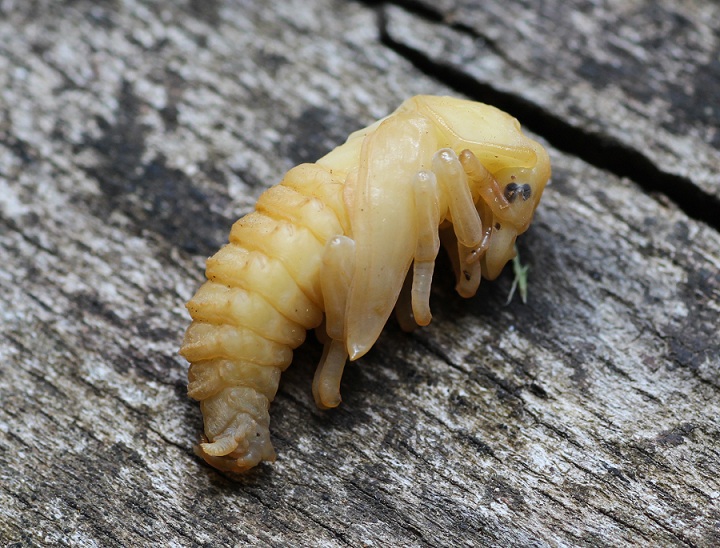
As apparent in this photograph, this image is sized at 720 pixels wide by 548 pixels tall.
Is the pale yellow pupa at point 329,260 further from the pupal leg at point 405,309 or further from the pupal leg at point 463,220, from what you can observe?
the pupal leg at point 405,309

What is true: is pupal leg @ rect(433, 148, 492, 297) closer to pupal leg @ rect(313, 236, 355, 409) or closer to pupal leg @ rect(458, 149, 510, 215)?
pupal leg @ rect(458, 149, 510, 215)

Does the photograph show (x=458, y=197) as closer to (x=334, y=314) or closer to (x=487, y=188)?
(x=487, y=188)

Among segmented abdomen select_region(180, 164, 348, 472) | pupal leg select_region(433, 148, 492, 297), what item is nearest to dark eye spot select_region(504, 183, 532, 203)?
pupal leg select_region(433, 148, 492, 297)

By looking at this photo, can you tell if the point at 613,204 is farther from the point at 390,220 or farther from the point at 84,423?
the point at 84,423

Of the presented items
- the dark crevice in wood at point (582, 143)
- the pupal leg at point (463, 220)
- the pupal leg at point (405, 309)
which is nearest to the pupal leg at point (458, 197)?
the pupal leg at point (463, 220)

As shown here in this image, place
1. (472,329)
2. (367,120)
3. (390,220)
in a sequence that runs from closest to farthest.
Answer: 1. (390,220)
2. (472,329)
3. (367,120)

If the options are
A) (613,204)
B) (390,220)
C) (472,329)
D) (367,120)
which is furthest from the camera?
(367,120)

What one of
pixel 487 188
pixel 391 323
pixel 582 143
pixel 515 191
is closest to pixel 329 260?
pixel 391 323

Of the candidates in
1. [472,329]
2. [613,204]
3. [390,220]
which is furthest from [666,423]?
[390,220]
